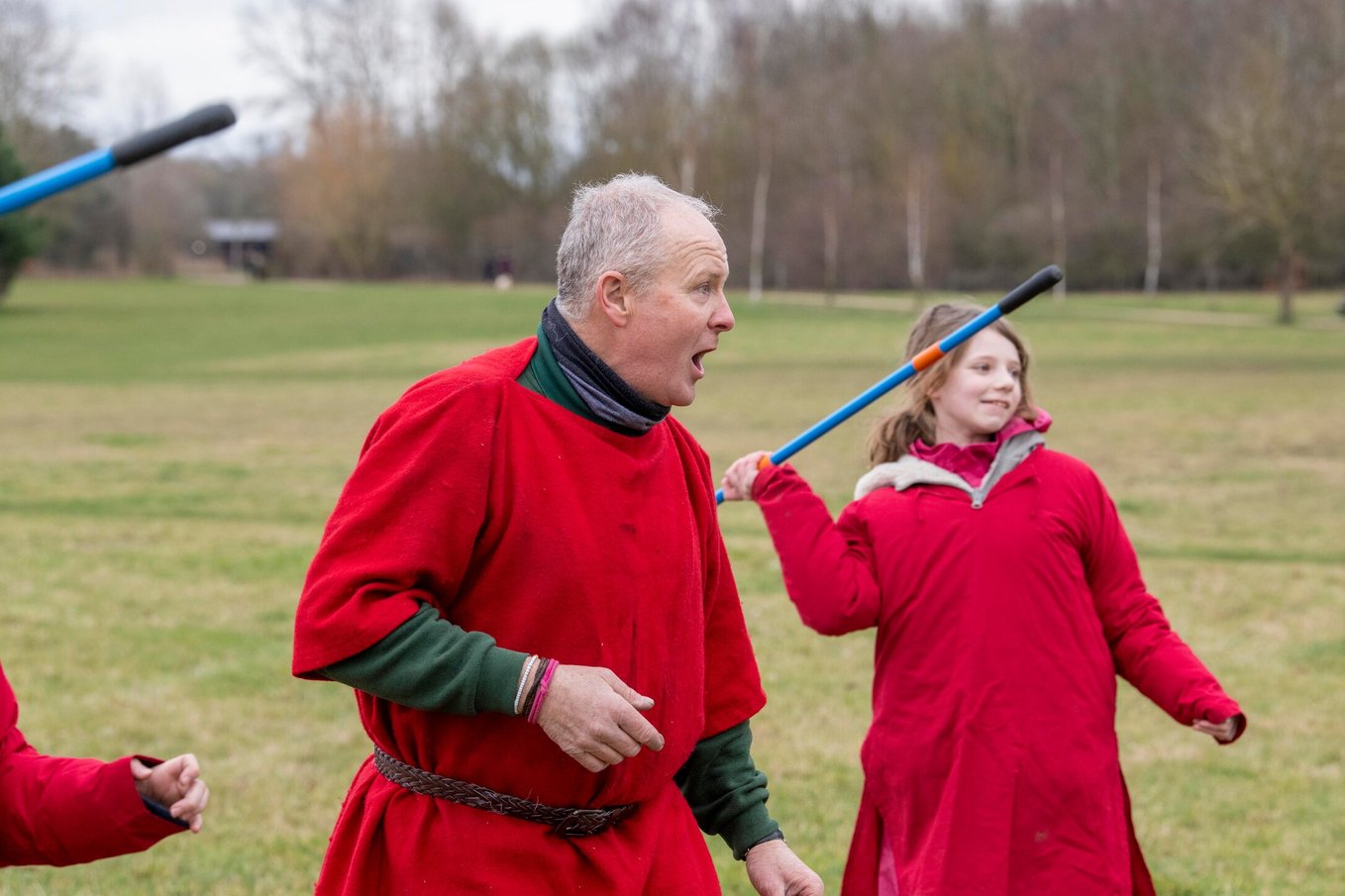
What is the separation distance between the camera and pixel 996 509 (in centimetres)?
344

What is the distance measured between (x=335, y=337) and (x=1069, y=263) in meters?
33.4

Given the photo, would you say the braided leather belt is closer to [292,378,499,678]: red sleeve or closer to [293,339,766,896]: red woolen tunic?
[293,339,766,896]: red woolen tunic

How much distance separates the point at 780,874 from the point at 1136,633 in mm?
1215

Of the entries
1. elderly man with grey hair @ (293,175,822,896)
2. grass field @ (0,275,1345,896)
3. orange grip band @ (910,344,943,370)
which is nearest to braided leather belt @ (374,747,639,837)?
elderly man with grey hair @ (293,175,822,896)

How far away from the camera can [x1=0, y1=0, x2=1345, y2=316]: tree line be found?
58.2 m

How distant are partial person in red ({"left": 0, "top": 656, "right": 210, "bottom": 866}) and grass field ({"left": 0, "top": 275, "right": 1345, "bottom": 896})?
2.43m

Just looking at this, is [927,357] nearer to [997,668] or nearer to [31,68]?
[997,668]

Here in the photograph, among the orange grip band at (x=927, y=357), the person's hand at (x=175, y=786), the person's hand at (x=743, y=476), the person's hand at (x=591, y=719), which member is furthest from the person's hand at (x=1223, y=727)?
the person's hand at (x=175, y=786)

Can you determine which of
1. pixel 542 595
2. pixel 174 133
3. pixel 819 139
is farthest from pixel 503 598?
pixel 819 139

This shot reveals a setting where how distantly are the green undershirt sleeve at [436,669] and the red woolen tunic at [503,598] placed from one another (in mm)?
24

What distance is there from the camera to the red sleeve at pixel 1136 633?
333cm

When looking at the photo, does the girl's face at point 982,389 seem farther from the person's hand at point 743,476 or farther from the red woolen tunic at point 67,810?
the red woolen tunic at point 67,810

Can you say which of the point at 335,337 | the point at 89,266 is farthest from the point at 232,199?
the point at 335,337

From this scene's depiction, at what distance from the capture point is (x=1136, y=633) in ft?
11.3
